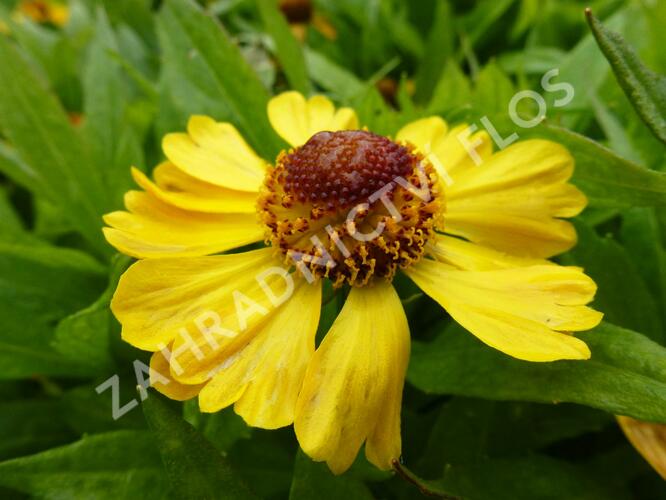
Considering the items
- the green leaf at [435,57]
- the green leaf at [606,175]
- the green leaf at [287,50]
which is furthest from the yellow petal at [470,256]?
the green leaf at [435,57]

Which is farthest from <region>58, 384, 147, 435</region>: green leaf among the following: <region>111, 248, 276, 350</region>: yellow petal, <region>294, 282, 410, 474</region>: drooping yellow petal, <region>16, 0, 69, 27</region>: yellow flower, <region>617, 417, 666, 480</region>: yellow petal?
<region>16, 0, 69, 27</region>: yellow flower

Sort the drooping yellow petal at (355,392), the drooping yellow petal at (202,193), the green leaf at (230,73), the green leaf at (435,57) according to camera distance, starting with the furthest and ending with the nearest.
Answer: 1. the green leaf at (435,57)
2. the green leaf at (230,73)
3. the drooping yellow petal at (202,193)
4. the drooping yellow petal at (355,392)

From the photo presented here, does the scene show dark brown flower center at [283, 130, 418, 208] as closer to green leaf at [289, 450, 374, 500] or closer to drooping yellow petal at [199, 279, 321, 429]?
drooping yellow petal at [199, 279, 321, 429]

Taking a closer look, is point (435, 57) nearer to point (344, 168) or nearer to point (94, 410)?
point (344, 168)

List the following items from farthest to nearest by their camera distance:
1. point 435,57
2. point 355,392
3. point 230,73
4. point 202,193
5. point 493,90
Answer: point 435,57 < point 493,90 < point 230,73 < point 202,193 < point 355,392

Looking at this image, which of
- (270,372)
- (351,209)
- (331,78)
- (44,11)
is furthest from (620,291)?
(44,11)

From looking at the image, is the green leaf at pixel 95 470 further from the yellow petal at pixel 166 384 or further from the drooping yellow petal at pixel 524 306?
the drooping yellow petal at pixel 524 306

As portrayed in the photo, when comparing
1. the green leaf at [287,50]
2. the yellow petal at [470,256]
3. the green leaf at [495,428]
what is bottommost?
the green leaf at [495,428]

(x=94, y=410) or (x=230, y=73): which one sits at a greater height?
(x=230, y=73)
